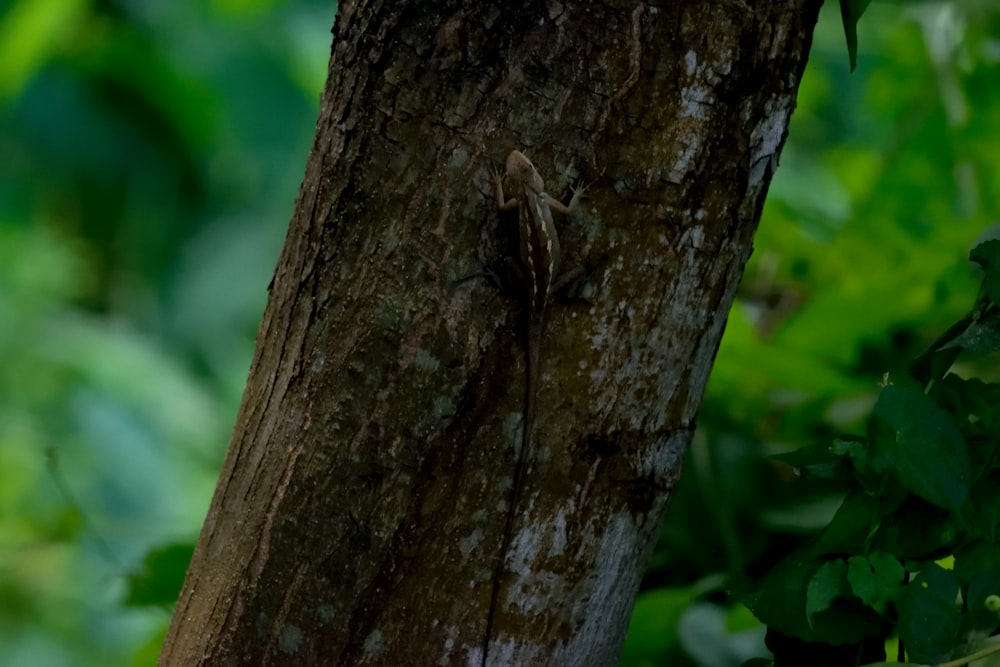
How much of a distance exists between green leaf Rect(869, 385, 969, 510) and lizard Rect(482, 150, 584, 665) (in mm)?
395

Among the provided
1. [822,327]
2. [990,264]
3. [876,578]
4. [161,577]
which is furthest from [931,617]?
[161,577]

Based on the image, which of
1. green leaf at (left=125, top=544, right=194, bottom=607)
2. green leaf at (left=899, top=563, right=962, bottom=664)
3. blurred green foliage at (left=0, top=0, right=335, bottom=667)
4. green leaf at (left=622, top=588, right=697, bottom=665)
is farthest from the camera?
blurred green foliage at (left=0, top=0, right=335, bottom=667)

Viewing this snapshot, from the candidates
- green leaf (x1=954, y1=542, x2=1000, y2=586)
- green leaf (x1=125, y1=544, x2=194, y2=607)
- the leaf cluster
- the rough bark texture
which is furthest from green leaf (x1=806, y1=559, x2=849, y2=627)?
green leaf (x1=125, y1=544, x2=194, y2=607)

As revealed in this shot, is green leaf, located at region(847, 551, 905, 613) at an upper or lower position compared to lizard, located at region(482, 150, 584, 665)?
lower

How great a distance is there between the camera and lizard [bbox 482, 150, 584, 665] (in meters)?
1.21

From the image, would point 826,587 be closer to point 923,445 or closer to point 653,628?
point 923,445

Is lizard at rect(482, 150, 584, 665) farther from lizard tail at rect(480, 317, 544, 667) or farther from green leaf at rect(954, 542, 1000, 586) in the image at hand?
green leaf at rect(954, 542, 1000, 586)

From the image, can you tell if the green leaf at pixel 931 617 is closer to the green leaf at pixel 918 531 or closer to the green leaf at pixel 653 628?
the green leaf at pixel 918 531

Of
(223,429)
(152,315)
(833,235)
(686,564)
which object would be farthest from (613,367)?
(152,315)

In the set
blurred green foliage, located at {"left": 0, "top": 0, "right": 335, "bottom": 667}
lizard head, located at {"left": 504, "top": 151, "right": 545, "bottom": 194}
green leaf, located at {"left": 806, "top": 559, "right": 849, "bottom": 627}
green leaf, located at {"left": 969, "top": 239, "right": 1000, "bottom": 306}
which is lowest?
green leaf, located at {"left": 806, "top": 559, "right": 849, "bottom": 627}

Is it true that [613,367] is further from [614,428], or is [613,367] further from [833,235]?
[833,235]

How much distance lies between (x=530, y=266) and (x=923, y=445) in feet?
1.60

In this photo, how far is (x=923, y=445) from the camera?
3.61 ft

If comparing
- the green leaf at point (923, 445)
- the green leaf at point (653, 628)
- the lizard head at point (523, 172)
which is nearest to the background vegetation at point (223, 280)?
the green leaf at point (653, 628)
